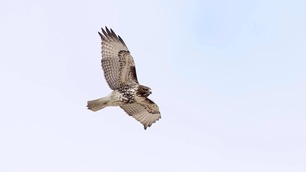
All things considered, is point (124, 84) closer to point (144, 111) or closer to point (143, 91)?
point (143, 91)

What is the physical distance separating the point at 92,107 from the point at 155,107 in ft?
7.60

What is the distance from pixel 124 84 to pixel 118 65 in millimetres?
611

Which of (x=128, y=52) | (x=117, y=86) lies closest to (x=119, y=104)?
(x=117, y=86)

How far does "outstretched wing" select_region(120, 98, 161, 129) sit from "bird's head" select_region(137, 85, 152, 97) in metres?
0.41

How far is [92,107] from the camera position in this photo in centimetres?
1631

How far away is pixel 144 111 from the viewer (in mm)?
18031

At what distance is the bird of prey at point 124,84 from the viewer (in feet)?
56.7

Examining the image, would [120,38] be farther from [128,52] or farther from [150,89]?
[150,89]

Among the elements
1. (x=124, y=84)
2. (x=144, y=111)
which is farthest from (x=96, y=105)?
(x=144, y=111)

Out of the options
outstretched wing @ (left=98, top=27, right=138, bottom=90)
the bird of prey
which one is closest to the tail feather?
the bird of prey

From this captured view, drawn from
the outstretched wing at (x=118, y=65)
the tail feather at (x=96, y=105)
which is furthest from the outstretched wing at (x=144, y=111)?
the tail feather at (x=96, y=105)

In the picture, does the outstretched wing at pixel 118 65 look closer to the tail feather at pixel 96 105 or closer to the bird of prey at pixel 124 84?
the bird of prey at pixel 124 84

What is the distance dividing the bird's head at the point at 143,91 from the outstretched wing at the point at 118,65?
34 centimetres

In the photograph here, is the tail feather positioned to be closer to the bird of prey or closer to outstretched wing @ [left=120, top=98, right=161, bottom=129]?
the bird of prey
